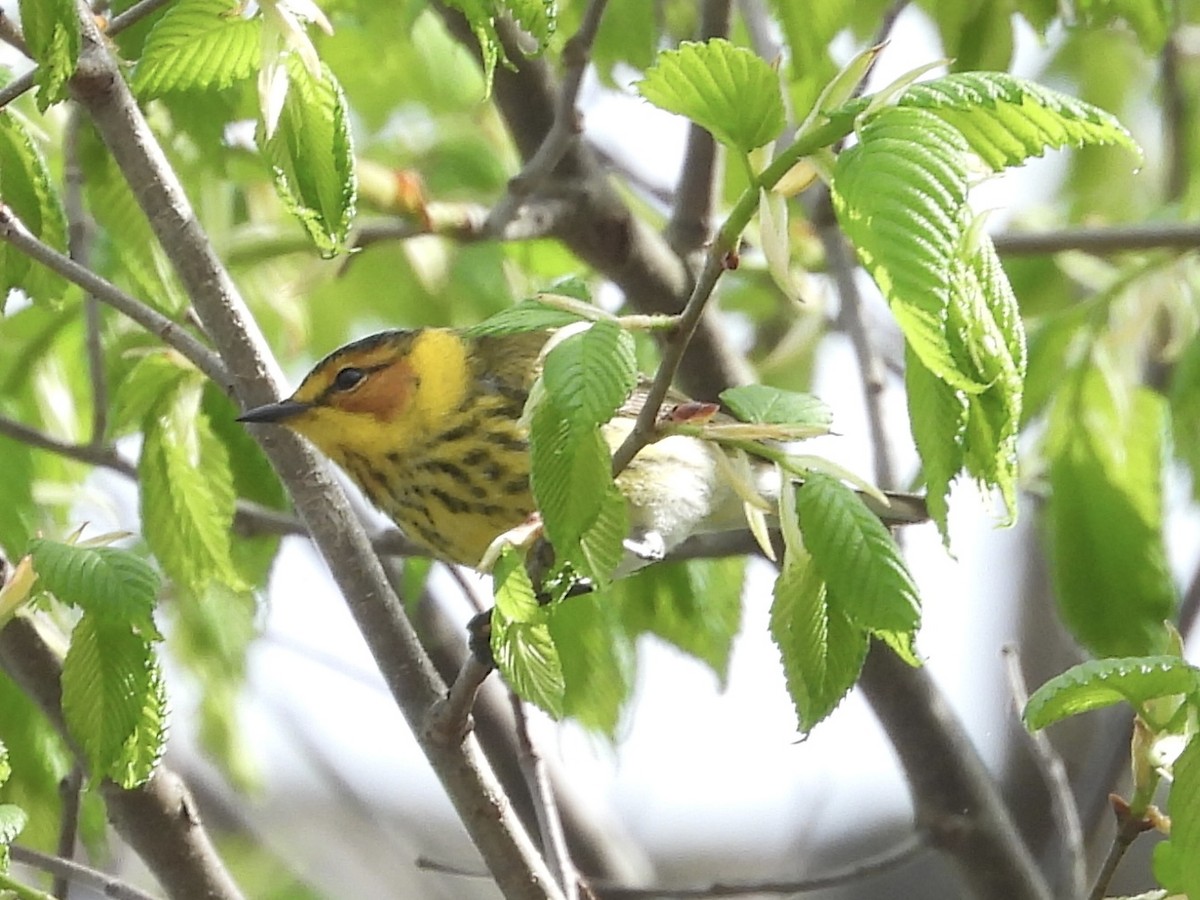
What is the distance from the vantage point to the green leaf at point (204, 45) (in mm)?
1435

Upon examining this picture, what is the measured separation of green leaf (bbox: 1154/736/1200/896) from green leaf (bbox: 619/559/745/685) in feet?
4.01

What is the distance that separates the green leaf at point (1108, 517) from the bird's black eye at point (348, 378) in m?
1.11

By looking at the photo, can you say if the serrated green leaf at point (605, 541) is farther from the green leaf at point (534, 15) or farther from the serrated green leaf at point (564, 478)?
the green leaf at point (534, 15)

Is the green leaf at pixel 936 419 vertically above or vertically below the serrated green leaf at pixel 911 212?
below

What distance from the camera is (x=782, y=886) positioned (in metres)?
2.41

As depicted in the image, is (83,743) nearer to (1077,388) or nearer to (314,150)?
(314,150)

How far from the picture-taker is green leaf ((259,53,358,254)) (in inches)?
55.1

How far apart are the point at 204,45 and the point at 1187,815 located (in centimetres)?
103

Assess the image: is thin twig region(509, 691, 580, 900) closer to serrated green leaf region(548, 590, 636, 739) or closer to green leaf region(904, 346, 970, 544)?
serrated green leaf region(548, 590, 636, 739)

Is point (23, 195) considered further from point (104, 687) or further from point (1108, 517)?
point (1108, 517)

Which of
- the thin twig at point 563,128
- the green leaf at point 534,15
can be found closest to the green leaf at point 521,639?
the green leaf at point 534,15

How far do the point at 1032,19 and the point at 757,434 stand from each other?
→ 1.17 meters

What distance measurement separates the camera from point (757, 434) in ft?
4.35

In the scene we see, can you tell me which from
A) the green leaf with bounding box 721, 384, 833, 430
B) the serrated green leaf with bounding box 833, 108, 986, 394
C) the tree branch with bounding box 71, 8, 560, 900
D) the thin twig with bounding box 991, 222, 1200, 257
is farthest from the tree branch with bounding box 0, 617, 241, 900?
the thin twig with bounding box 991, 222, 1200, 257
